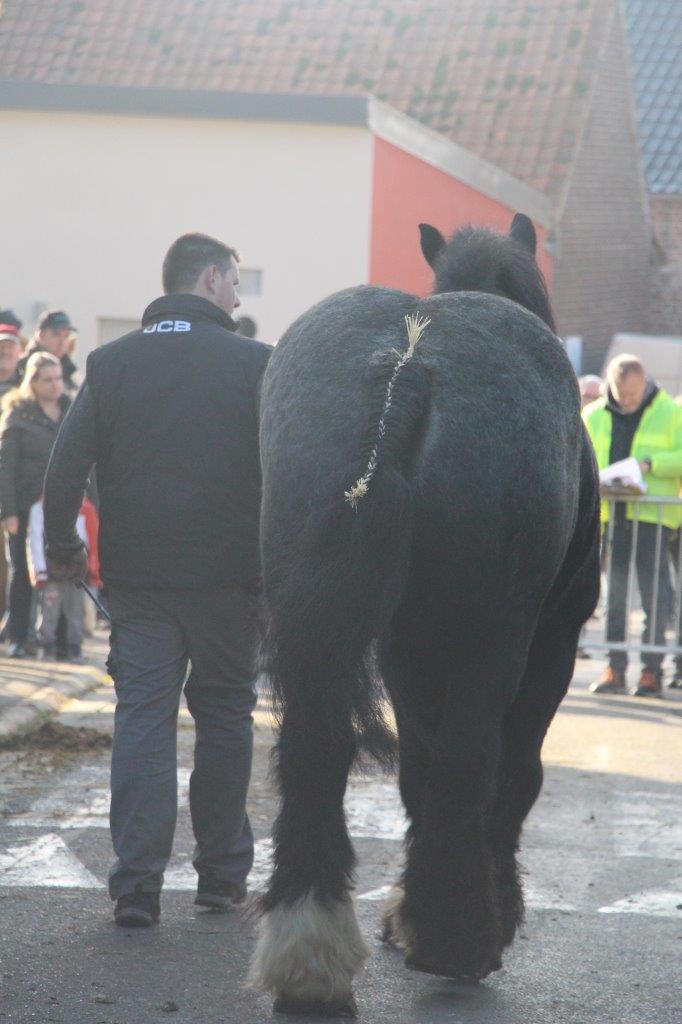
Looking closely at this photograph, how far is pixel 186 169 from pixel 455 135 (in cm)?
995

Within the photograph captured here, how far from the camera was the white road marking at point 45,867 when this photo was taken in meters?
5.38

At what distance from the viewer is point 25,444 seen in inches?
424

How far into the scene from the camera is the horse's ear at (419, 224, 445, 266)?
4867mm

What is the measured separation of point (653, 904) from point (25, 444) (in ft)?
20.9

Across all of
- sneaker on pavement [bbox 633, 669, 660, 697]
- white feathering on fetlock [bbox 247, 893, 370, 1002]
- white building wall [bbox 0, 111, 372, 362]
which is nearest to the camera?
white feathering on fetlock [bbox 247, 893, 370, 1002]

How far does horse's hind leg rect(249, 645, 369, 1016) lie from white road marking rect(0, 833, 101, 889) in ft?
4.76

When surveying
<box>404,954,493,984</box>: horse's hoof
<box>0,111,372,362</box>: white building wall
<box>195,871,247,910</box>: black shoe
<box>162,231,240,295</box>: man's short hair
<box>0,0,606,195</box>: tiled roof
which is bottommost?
<box>195,871,247,910</box>: black shoe

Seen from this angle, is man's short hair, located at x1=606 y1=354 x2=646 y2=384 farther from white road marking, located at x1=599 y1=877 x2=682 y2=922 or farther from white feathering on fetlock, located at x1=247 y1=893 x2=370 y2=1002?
white feathering on fetlock, located at x1=247 y1=893 x2=370 y2=1002

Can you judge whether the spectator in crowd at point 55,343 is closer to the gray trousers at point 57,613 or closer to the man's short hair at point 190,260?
the gray trousers at point 57,613

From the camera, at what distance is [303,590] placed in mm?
3953

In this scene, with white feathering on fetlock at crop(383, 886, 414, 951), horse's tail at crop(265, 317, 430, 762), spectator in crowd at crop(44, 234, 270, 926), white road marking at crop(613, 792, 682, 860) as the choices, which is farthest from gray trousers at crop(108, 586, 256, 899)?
white road marking at crop(613, 792, 682, 860)

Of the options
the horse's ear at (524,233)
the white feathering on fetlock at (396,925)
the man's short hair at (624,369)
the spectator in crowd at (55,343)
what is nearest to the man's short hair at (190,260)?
the horse's ear at (524,233)

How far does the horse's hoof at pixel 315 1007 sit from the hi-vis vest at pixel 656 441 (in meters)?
7.17

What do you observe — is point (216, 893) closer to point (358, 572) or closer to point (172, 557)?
point (172, 557)
